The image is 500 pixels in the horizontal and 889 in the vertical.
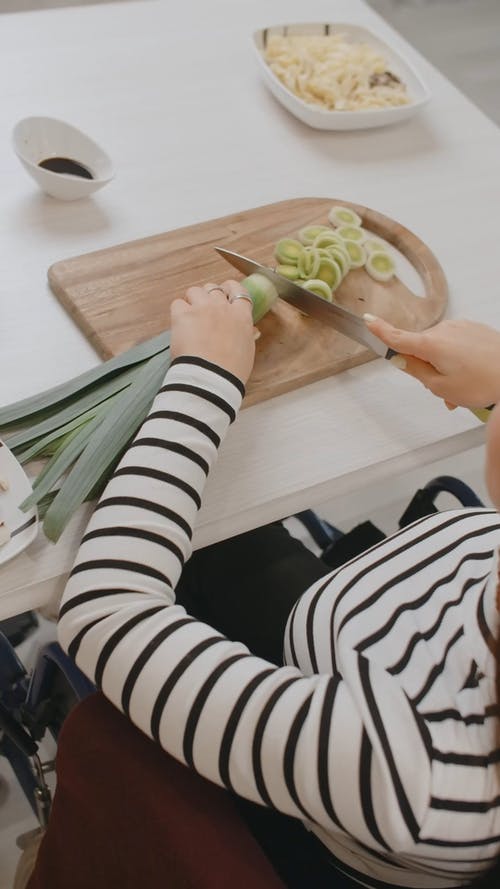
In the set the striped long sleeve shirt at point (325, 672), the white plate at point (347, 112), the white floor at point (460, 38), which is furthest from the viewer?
the white floor at point (460, 38)

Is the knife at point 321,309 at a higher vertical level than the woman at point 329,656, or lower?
higher

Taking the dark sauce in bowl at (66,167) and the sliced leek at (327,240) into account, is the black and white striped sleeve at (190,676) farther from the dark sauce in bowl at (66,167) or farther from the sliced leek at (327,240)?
the dark sauce in bowl at (66,167)

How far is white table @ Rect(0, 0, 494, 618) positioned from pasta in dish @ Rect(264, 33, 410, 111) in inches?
1.8

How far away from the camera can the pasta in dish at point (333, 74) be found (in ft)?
4.66

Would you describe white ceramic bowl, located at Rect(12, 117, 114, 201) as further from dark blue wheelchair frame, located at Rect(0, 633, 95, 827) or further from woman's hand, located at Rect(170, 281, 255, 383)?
dark blue wheelchair frame, located at Rect(0, 633, 95, 827)

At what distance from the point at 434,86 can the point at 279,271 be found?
0.68m

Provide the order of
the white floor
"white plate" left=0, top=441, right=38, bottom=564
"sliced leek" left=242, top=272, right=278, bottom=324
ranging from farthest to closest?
the white floor, "sliced leek" left=242, top=272, right=278, bottom=324, "white plate" left=0, top=441, right=38, bottom=564

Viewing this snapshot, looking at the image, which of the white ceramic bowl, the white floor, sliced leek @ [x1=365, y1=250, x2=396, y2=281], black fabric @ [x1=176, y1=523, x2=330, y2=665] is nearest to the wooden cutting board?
sliced leek @ [x1=365, y1=250, x2=396, y2=281]

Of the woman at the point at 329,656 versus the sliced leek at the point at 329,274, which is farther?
the sliced leek at the point at 329,274

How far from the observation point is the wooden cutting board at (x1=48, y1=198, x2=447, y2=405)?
1053 mm

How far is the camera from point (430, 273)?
47.4 inches

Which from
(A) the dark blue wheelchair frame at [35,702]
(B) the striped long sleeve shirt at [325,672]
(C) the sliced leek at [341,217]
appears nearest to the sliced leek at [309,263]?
(C) the sliced leek at [341,217]

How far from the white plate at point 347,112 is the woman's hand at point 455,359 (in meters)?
0.56

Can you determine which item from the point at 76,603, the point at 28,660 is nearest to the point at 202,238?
the point at 76,603
